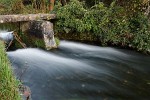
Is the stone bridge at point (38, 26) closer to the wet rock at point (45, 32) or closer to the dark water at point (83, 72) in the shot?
the wet rock at point (45, 32)

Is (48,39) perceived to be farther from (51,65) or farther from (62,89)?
(62,89)

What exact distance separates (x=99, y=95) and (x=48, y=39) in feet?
15.1

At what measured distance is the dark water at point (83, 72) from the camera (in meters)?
7.33

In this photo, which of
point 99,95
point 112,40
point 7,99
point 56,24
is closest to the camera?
point 7,99

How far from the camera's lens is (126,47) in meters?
12.0

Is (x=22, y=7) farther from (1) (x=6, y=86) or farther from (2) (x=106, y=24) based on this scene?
(1) (x=6, y=86)

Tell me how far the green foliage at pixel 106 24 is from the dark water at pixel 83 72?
0.52 metres

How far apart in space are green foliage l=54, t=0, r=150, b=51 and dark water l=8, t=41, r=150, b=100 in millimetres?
519

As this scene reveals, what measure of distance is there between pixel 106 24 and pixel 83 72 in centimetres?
365

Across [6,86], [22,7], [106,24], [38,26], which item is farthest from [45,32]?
[6,86]

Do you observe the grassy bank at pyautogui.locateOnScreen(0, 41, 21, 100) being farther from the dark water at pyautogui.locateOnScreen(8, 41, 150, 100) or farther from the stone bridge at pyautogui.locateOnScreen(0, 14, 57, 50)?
the stone bridge at pyautogui.locateOnScreen(0, 14, 57, 50)

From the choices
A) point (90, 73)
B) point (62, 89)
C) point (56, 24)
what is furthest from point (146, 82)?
point (56, 24)

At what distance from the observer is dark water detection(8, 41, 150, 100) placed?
289 inches

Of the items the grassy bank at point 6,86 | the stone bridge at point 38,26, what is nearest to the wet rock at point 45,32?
the stone bridge at point 38,26
